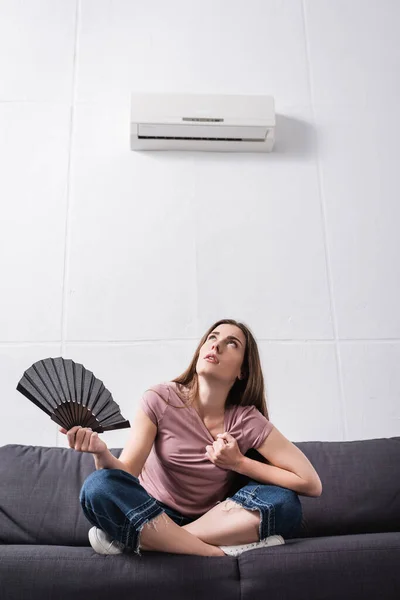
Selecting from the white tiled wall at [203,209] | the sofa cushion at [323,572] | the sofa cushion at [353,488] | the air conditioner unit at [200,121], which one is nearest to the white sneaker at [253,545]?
the sofa cushion at [323,572]

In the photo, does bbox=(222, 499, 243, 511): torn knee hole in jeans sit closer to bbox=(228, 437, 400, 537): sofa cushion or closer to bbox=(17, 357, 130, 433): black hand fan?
bbox=(228, 437, 400, 537): sofa cushion

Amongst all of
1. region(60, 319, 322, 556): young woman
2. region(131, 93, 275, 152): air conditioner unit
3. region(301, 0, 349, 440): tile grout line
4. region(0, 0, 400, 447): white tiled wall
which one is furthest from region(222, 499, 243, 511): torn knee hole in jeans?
region(131, 93, 275, 152): air conditioner unit

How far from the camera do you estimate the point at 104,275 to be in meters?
3.20

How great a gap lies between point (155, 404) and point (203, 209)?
1.37 metres

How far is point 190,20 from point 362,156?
1.23 metres

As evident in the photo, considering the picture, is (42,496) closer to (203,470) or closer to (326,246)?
(203,470)

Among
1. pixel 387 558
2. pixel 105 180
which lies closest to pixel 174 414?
pixel 387 558

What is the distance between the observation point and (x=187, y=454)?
220 centimetres

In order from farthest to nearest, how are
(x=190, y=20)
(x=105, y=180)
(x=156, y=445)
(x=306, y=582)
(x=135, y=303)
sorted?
(x=190, y=20) < (x=105, y=180) < (x=135, y=303) < (x=156, y=445) < (x=306, y=582)

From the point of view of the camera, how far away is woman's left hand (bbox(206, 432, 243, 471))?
204 cm

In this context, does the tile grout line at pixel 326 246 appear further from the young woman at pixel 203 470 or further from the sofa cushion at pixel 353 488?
the young woman at pixel 203 470

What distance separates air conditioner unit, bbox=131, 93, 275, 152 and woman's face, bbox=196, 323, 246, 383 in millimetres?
1329

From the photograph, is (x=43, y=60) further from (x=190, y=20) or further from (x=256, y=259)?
(x=256, y=259)

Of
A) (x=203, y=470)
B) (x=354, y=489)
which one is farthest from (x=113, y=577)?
(x=354, y=489)
